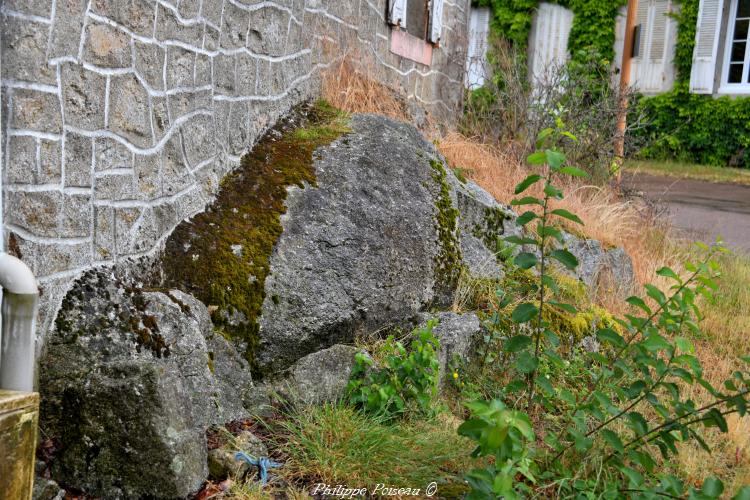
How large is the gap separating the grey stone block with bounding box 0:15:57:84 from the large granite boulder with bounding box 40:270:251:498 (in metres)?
0.80

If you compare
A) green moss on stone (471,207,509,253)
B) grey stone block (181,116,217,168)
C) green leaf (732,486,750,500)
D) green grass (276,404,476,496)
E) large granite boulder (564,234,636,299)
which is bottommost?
green grass (276,404,476,496)

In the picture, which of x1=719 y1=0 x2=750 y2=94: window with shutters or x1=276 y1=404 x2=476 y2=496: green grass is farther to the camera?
x1=719 y1=0 x2=750 y2=94: window with shutters

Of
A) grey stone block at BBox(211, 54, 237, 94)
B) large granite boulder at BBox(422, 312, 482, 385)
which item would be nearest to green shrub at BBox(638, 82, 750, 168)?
large granite boulder at BBox(422, 312, 482, 385)

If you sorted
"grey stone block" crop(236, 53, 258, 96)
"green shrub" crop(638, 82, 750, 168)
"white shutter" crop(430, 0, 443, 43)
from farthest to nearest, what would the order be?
1. "green shrub" crop(638, 82, 750, 168)
2. "white shutter" crop(430, 0, 443, 43)
3. "grey stone block" crop(236, 53, 258, 96)

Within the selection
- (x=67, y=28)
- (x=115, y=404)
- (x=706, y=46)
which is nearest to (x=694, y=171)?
(x=706, y=46)

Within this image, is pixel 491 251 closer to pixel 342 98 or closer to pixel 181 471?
pixel 342 98

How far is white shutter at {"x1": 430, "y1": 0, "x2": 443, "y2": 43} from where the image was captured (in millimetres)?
7923

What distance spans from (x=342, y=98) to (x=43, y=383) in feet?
11.6

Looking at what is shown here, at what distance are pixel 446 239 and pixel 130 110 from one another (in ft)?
6.80

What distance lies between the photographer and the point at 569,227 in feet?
18.9

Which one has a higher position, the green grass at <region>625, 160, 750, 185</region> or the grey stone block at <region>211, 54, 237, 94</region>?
the grey stone block at <region>211, 54, 237, 94</region>

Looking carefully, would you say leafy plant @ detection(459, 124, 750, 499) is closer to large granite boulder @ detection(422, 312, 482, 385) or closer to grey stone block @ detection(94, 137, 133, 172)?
large granite boulder @ detection(422, 312, 482, 385)

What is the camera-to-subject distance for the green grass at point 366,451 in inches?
113

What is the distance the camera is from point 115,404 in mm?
2600
